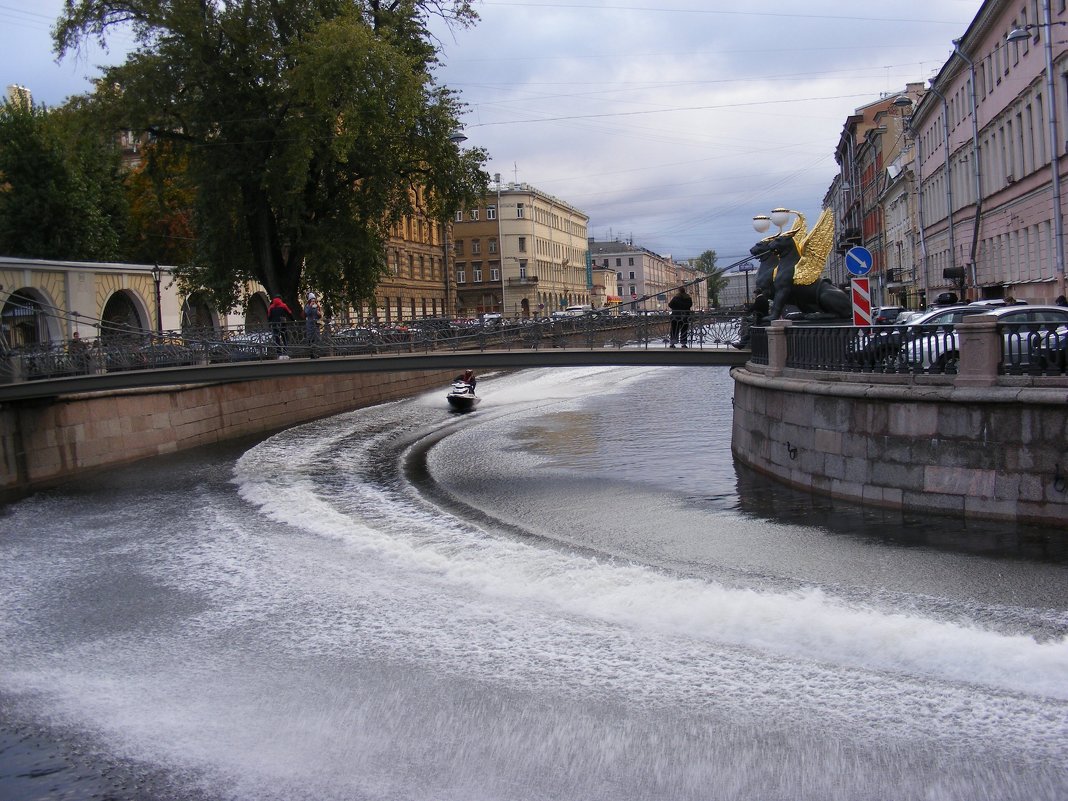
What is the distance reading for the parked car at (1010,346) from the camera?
1137 centimetres

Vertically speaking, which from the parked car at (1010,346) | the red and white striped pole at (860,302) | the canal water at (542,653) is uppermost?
the red and white striped pole at (860,302)

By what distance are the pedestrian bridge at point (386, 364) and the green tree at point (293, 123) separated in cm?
643

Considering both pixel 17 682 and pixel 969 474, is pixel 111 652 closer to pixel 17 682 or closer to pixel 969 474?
pixel 17 682

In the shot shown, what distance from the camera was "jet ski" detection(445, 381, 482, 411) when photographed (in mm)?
33438

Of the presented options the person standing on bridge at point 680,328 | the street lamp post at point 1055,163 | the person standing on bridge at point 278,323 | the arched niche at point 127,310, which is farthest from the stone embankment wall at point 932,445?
the arched niche at point 127,310

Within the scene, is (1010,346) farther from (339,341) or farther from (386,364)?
(339,341)

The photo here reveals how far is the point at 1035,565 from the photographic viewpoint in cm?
1009

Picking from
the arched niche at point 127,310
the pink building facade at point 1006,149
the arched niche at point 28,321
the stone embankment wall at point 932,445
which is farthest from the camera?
the arched niche at point 127,310

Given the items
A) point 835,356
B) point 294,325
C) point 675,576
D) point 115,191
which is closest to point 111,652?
point 675,576

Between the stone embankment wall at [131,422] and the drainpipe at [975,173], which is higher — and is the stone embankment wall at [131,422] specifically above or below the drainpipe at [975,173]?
below

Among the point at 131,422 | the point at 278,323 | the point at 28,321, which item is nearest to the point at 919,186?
the point at 278,323

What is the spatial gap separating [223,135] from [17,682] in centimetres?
2247

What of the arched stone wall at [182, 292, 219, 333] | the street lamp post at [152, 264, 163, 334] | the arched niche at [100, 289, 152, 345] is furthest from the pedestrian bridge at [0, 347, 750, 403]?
the arched stone wall at [182, 292, 219, 333]

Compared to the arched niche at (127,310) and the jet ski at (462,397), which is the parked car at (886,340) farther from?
the arched niche at (127,310)
